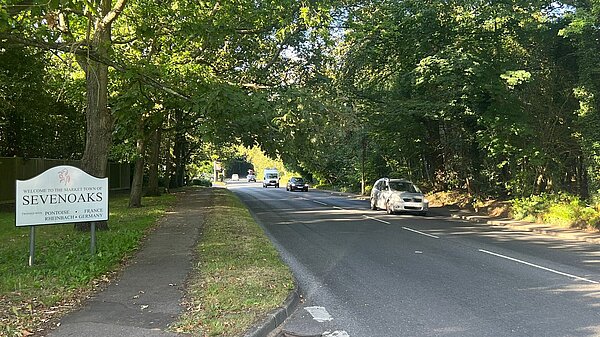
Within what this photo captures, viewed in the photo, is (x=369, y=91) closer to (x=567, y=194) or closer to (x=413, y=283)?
(x=567, y=194)

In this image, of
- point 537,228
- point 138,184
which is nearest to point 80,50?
point 138,184

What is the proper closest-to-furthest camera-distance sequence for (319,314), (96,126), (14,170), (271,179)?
(319,314) < (96,126) < (14,170) < (271,179)

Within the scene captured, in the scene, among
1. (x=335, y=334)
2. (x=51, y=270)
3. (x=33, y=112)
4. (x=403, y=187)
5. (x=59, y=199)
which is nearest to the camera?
(x=335, y=334)

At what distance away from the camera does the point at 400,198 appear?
2284cm

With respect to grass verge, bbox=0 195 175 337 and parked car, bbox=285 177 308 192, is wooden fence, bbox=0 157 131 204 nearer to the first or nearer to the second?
grass verge, bbox=0 195 175 337

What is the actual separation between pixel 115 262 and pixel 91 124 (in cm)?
542

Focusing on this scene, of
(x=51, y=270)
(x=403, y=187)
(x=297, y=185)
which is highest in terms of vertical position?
(x=403, y=187)

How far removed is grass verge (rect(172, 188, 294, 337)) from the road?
45 cm

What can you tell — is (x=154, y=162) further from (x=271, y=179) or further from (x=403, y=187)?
(x=271, y=179)

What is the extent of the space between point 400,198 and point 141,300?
1731cm

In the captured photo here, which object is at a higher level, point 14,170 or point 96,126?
point 96,126

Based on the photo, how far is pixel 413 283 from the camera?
858 centimetres

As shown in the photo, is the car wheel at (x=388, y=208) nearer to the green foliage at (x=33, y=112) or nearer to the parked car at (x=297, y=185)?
the green foliage at (x=33, y=112)

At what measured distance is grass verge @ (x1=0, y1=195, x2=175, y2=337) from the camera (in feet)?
20.1
